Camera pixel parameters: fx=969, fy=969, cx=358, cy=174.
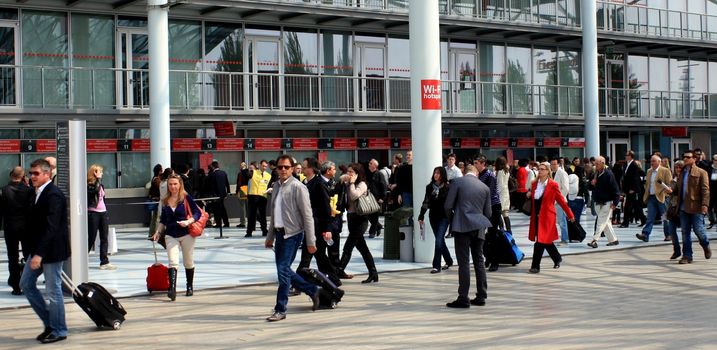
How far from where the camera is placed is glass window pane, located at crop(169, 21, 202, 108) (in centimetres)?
2756

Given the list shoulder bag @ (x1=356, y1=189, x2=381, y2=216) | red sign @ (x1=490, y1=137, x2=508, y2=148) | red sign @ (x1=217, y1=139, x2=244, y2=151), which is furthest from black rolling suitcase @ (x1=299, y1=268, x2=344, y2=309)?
red sign @ (x1=490, y1=137, x2=508, y2=148)

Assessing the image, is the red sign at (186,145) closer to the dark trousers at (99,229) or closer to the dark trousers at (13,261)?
the dark trousers at (99,229)

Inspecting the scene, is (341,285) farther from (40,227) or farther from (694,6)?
(694,6)

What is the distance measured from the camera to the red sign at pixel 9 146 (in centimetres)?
2531

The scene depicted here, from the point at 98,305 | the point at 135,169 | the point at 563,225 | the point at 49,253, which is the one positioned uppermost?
the point at 135,169

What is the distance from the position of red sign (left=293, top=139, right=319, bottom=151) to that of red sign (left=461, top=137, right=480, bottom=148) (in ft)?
20.4

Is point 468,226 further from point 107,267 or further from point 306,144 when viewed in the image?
point 306,144

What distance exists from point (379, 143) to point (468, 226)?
2056 centimetres

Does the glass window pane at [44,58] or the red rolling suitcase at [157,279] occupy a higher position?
the glass window pane at [44,58]

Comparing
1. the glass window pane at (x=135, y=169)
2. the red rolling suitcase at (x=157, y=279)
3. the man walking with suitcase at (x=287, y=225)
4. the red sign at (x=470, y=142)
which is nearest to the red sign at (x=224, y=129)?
the glass window pane at (x=135, y=169)

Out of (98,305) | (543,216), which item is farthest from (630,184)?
(98,305)

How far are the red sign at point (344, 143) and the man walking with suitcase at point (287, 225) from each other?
20.1m

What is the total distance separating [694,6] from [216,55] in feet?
74.1

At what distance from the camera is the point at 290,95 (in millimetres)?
29594
